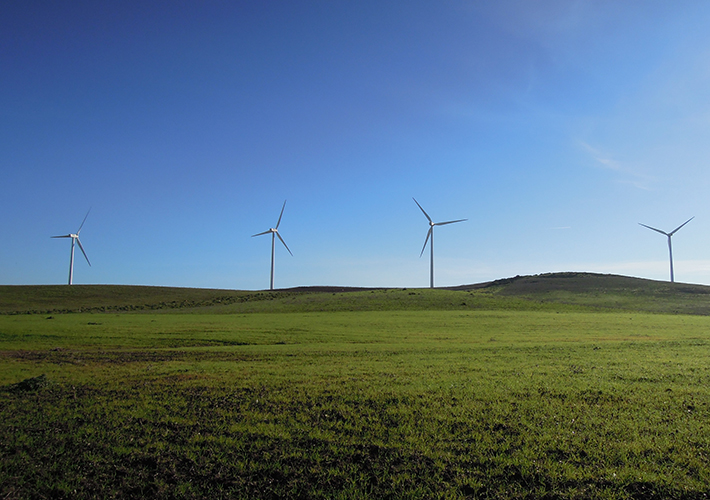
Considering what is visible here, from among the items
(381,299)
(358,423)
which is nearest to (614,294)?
(381,299)

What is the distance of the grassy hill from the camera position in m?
68.0

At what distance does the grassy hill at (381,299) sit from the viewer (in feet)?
223

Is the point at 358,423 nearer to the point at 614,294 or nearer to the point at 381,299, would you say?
the point at 381,299

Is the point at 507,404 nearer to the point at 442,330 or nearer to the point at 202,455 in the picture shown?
the point at 202,455


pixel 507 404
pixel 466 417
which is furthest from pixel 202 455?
pixel 507 404

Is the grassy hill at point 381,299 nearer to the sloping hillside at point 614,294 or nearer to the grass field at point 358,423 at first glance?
the sloping hillside at point 614,294

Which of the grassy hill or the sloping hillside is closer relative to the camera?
the grassy hill

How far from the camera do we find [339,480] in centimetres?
833

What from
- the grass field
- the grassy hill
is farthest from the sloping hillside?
the grass field

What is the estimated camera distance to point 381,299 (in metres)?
75.4

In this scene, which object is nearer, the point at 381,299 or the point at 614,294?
the point at 381,299

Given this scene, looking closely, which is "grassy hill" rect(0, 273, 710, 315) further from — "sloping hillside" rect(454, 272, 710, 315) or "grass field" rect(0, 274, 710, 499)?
"grass field" rect(0, 274, 710, 499)

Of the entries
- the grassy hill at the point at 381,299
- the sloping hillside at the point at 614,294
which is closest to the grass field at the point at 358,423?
the grassy hill at the point at 381,299

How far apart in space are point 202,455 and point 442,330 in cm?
3164
